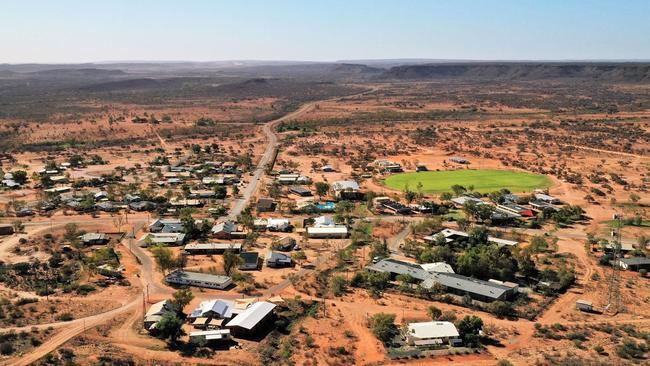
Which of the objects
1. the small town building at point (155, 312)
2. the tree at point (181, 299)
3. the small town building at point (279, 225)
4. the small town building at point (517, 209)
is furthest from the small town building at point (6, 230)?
the small town building at point (517, 209)

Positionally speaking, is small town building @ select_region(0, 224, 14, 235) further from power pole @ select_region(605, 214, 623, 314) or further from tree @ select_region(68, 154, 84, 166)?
power pole @ select_region(605, 214, 623, 314)

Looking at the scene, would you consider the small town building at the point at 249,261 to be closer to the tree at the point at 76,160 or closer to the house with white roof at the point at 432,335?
the house with white roof at the point at 432,335

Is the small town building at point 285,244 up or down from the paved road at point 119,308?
up

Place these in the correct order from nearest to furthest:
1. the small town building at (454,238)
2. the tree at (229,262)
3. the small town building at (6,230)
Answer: the tree at (229,262) → the small town building at (454,238) → the small town building at (6,230)

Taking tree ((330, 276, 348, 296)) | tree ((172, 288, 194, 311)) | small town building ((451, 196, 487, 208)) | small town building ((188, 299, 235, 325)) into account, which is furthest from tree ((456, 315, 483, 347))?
small town building ((451, 196, 487, 208))

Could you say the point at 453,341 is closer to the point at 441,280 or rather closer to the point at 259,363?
the point at 441,280

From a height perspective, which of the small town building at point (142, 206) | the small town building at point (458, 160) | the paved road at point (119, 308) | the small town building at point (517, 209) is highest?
the small town building at point (458, 160)
